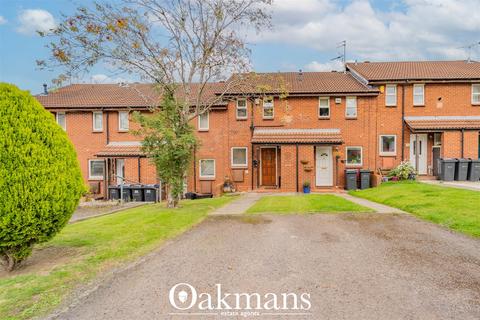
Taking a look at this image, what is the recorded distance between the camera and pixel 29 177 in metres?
5.54

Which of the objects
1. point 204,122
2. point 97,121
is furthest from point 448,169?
point 97,121

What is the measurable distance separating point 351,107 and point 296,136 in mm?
4042

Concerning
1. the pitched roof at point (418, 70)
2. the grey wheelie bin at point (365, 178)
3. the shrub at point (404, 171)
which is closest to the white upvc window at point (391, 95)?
the pitched roof at point (418, 70)

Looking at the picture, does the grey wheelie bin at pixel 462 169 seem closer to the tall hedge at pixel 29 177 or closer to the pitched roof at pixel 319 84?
the pitched roof at pixel 319 84

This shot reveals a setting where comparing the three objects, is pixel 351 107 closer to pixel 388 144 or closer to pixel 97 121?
pixel 388 144

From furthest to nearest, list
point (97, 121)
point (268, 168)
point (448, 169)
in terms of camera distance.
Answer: point (97, 121), point (268, 168), point (448, 169)

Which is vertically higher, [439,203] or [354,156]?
[354,156]

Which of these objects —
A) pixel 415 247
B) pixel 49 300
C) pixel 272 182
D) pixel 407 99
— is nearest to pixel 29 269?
pixel 49 300

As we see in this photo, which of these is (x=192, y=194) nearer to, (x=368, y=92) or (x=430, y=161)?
(x=368, y=92)

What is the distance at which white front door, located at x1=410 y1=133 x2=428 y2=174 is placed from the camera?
2139cm

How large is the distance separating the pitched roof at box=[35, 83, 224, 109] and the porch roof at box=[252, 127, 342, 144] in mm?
3334

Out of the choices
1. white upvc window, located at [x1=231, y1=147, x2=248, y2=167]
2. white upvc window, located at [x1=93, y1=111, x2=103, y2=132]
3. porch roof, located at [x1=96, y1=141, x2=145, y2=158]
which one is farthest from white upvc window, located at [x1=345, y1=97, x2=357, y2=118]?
white upvc window, located at [x1=93, y1=111, x2=103, y2=132]

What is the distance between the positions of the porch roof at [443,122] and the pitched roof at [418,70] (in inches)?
95.1

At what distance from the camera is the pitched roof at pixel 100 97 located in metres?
22.9
